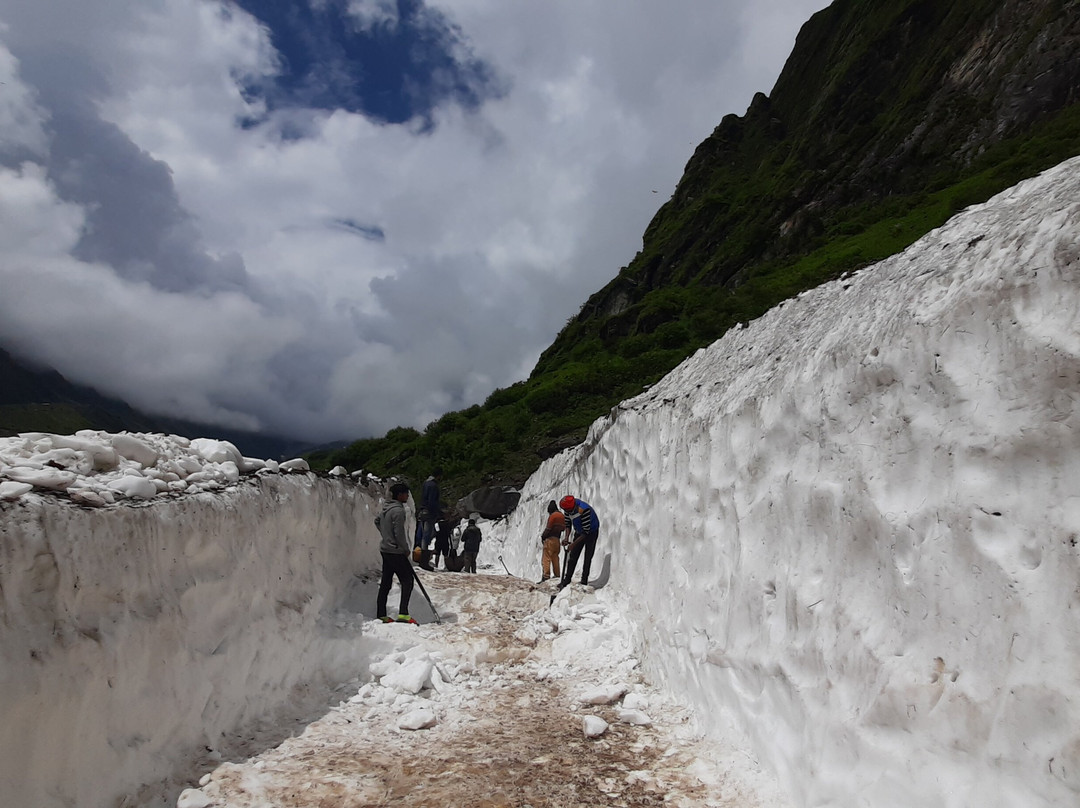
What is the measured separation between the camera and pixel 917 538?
2.56 meters

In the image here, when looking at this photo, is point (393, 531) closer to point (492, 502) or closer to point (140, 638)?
point (140, 638)

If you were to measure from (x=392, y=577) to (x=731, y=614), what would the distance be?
398 cm

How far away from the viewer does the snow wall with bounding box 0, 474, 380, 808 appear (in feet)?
9.38

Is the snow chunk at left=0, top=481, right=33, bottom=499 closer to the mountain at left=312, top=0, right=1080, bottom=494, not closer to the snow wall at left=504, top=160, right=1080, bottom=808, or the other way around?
the snow wall at left=504, top=160, right=1080, bottom=808

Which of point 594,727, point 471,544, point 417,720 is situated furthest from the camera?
point 471,544

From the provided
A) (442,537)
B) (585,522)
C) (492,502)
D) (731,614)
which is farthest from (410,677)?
(492,502)

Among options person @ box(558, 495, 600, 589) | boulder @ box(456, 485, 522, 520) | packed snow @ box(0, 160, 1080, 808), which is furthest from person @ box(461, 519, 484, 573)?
packed snow @ box(0, 160, 1080, 808)

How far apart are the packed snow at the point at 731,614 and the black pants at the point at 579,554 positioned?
5.72 feet

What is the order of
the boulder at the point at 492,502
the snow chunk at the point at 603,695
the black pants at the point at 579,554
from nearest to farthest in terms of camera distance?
the snow chunk at the point at 603,695
the black pants at the point at 579,554
the boulder at the point at 492,502

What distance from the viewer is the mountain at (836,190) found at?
79.0ft

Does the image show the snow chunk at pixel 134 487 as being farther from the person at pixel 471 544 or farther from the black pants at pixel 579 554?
the person at pixel 471 544

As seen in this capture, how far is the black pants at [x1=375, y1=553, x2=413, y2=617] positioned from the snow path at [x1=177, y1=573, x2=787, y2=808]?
475mm

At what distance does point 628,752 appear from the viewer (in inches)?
149

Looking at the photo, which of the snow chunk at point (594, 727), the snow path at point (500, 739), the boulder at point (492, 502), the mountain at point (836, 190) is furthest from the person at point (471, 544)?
the snow chunk at point (594, 727)
